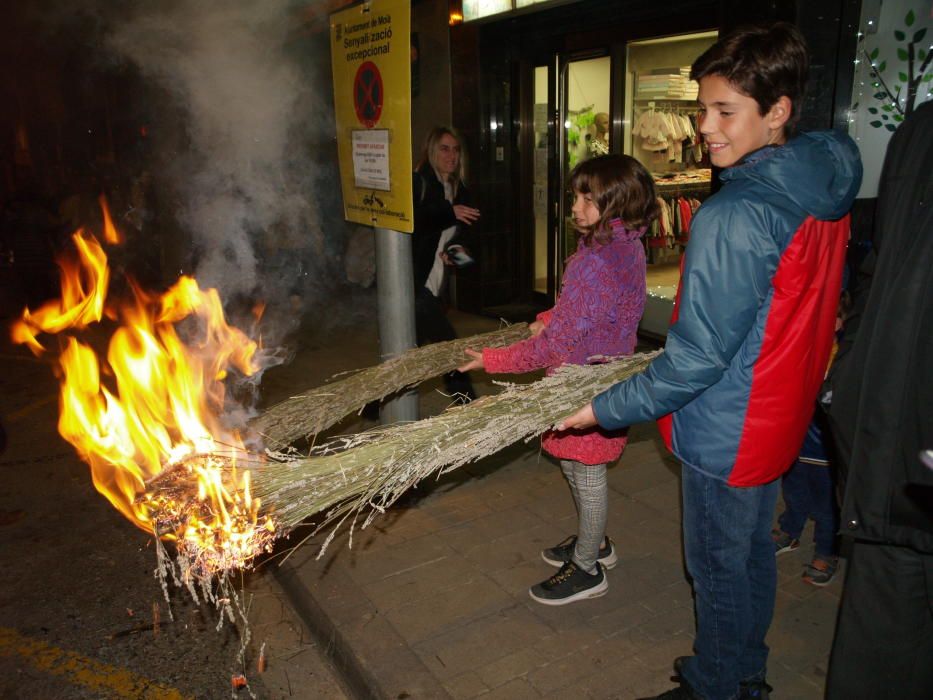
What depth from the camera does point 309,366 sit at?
8.05 m

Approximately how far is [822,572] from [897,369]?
2.19 metres

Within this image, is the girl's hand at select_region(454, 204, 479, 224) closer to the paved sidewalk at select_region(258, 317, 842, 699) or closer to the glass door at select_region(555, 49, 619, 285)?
the paved sidewalk at select_region(258, 317, 842, 699)

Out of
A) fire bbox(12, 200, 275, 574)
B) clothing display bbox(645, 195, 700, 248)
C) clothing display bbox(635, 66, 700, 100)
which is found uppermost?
clothing display bbox(635, 66, 700, 100)

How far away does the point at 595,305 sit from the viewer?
3.13 metres

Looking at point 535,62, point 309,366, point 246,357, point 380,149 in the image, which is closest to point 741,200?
point 380,149

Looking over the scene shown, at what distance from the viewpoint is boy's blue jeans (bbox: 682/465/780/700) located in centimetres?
246

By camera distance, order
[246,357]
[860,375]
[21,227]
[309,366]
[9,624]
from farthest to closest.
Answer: [21,227], [309,366], [246,357], [9,624], [860,375]

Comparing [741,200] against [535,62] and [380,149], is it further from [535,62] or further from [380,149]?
[535,62]

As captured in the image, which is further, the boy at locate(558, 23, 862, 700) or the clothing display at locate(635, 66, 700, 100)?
the clothing display at locate(635, 66, 700, 100)

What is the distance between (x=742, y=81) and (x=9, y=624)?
4200 mm

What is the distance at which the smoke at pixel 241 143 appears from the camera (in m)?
6.80

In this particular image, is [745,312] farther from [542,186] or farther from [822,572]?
[542,186]

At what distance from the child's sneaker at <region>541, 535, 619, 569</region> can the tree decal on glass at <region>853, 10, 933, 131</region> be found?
3.59 m

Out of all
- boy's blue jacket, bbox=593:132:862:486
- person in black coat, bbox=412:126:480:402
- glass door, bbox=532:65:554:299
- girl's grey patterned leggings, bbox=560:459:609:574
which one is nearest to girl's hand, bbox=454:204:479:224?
person in black coat, bbox=412:126:480:402
